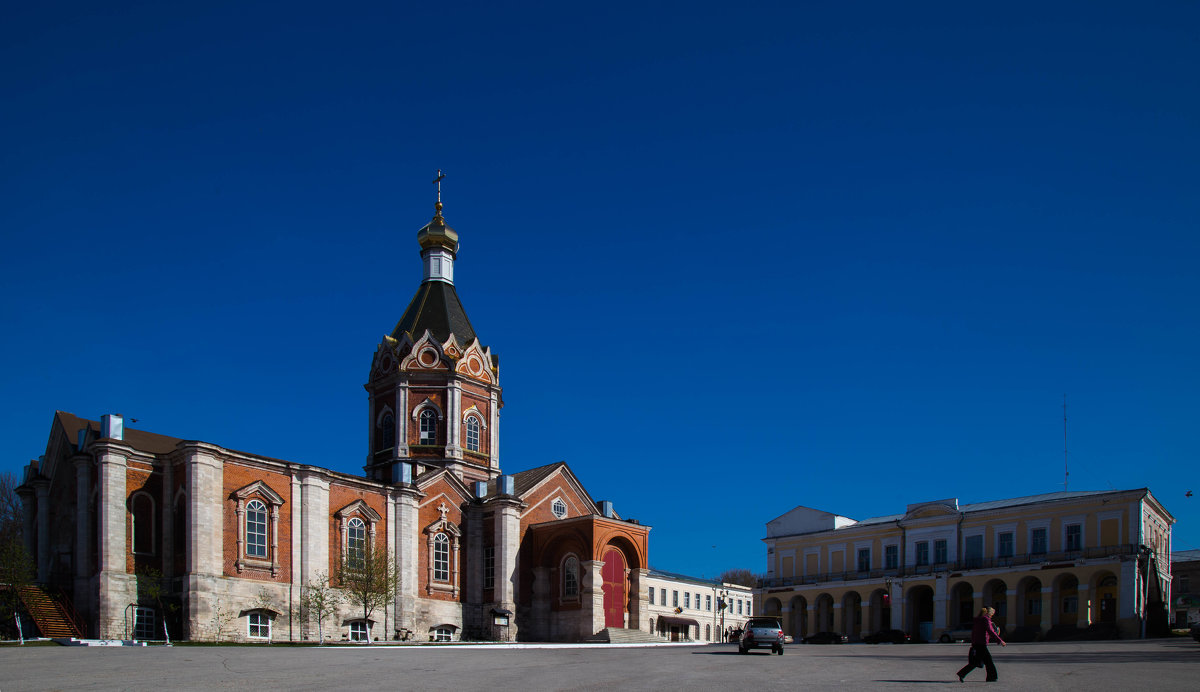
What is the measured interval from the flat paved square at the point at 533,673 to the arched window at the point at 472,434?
26544 millimetres

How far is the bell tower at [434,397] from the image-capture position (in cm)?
5100

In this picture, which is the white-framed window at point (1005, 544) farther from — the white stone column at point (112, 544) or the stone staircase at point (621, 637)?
the white stone column at point (112, 544)

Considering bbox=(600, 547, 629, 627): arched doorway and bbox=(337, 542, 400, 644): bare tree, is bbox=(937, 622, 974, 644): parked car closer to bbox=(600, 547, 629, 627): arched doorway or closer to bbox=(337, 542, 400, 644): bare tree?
bbox=(600, 547, 629, 627): arched doorway

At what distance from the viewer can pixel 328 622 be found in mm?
40844

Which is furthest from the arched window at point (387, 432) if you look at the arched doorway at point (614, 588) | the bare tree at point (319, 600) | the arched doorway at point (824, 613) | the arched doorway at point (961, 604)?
the arched doorway at point (961, 604)

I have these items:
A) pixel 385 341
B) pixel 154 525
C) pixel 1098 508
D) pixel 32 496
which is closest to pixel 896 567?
pixel 1098 508

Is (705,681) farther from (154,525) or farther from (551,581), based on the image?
(551,581)

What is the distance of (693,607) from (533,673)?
193ft

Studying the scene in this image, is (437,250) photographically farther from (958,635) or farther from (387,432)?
(958,635)

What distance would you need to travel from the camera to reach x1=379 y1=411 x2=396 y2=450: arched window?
51584mm

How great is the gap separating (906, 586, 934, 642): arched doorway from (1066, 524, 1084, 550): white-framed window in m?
8.98

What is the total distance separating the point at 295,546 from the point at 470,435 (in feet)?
44.9

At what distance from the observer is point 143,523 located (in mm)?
37562

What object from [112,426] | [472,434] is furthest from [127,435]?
[472,434]
